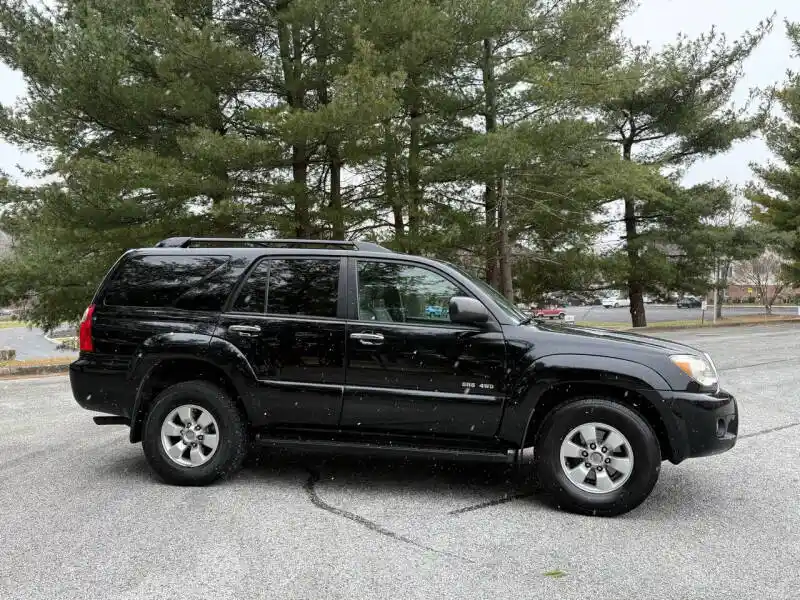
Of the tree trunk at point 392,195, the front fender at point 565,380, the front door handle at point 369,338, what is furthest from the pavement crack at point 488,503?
the tree trunk at point 392,195

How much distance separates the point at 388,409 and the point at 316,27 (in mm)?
14158

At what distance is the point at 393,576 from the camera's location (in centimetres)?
332

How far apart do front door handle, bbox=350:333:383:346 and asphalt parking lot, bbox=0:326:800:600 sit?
108 cm

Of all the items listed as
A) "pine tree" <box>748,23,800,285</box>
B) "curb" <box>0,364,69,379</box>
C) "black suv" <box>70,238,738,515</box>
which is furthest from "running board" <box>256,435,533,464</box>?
"pine tree" <box>748,23,800,285</box>

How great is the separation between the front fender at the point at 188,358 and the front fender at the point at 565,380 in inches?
72.8

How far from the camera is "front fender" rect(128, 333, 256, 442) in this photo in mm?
4785

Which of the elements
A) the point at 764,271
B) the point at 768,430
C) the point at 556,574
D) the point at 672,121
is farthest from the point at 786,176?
the point at 556,574

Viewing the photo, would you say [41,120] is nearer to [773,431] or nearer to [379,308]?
[379,308]

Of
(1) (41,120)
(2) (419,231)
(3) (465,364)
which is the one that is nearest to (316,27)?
(2) (419,231)

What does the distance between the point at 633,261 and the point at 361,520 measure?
2689cm

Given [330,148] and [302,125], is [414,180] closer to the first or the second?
[330,148]

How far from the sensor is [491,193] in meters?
19.9

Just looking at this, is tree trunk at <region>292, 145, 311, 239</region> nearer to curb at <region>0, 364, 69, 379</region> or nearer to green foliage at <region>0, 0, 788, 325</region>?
green foliage at <region>0, 0, 788, 325</region>

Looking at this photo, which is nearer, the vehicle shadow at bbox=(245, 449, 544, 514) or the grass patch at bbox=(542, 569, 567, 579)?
the grass patch at bbox=(542, 569, 567, 579)
